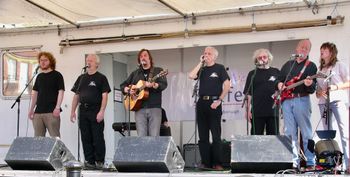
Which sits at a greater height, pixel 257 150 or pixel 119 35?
pixel 119 35

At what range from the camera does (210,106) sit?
18.0 ft

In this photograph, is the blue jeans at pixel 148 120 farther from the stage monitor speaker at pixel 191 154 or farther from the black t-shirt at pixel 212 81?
the stage monitor speaker at pixel 191 154

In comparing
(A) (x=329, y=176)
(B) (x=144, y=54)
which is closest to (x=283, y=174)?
(A) (x=329, y=176)

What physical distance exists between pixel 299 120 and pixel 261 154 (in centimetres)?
104

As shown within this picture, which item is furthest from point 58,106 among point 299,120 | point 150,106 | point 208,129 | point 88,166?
point 299,120

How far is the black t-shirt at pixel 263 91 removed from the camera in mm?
5520

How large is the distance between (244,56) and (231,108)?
0.82m

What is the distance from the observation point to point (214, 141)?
5.51 meters

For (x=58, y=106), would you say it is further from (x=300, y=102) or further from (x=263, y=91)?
(x=300, y=102)

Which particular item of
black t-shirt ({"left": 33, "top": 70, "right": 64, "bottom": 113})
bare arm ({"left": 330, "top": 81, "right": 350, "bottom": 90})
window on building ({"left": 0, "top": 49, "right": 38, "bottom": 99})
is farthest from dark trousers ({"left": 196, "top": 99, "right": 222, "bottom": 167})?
window on building ({"left": 0, "top": 49, "right": 38, "bottom": 99})

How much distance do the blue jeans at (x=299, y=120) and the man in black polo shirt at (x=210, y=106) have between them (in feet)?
2.40

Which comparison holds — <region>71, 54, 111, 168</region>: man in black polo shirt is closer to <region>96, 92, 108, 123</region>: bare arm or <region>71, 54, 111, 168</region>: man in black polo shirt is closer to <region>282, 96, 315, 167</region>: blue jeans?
<region>96, 92, 108, 123</region>: bare arm

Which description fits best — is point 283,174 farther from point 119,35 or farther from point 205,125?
point 119,35

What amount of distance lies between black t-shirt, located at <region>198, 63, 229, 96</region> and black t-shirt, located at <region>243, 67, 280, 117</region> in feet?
1.07
